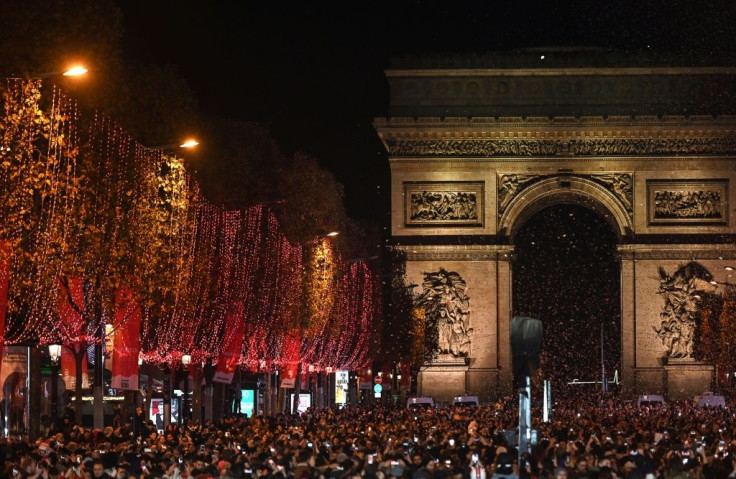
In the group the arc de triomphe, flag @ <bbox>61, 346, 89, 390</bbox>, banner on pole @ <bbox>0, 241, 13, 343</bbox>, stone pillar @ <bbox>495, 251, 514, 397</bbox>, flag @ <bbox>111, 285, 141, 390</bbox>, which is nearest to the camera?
banner on pole @ <bbox>0, 241, 13, 343</bbox>

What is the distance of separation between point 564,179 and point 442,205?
20.0 ft

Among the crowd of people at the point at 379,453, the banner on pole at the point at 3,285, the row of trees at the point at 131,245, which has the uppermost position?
the row of trees at the point at 131,245

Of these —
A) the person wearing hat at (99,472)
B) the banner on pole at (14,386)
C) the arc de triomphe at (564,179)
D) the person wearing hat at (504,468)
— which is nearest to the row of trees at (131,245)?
the banner on pole at (14,386)

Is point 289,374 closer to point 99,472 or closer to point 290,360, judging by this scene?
point 290,360

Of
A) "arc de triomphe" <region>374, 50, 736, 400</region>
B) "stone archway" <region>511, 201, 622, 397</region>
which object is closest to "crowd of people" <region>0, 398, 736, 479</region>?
"arc de triomphe" <region>374, 50, 736, 400</region>

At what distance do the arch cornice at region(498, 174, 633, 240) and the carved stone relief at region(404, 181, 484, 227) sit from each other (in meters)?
1.47

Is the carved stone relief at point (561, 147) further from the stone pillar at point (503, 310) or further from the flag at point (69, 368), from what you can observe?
the flag at point (69, 368)

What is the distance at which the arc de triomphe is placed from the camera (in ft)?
275

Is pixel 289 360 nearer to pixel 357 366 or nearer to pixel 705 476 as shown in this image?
pixel 357 366

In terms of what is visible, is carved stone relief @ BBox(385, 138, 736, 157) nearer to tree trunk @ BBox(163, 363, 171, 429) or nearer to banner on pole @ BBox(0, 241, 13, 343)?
tree trunk @ BBox(163, 363, 171, 429)

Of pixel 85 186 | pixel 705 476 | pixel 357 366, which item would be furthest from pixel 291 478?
pixel 357 366

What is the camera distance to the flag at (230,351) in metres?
57.4

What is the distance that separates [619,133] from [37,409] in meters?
49.0

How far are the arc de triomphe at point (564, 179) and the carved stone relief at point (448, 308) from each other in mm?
97
